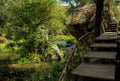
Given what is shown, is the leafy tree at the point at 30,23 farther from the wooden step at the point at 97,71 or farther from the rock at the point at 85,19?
the wooden step at the point at 97,71

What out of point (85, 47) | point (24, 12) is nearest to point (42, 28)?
point (24, 12)

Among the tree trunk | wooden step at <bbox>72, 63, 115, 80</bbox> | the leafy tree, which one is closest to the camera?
wooden step at <bbox>72, 63, 115, 80</bbox>

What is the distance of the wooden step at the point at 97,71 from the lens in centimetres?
547

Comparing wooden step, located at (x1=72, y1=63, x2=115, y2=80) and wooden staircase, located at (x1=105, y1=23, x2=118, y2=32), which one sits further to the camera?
wooden staircase, located at (x1=105, y1=23, x2=118, y2=32)

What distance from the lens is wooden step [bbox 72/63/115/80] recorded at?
17.9 ft

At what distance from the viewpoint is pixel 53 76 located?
915cm

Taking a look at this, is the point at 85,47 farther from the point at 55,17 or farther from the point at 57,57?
the point at 55,17

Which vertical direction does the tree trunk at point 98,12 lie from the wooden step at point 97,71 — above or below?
above

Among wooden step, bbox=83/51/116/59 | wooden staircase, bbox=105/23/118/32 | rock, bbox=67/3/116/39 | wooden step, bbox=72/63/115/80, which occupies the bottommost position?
wooden step, bbox=72/63/115/80

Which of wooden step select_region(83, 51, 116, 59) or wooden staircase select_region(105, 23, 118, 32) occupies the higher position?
wooden staircase select_region(105, 23, 118, 32)

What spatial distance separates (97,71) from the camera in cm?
585

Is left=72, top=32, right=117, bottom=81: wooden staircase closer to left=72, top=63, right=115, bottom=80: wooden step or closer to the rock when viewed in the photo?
left=72, top=63, right=115, bottom=80: wooden step

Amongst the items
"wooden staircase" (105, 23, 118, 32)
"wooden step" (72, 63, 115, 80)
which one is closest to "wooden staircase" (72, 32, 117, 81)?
"wooden step" (72, 63, 115, 80)

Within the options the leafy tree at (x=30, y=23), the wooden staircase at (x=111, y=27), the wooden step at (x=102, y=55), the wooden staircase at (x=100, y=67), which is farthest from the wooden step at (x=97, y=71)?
the leafy tree at (x=30, y=23)
